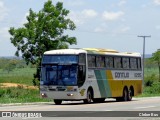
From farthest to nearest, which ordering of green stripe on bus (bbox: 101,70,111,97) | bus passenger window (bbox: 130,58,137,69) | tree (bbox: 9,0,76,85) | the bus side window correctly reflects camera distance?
1. tree (bbox: 9,0,76,85)
2. bus passenger window (bbox: 130,58,137,69)
3. green stripe on bus (bbox: 101,70,111,97)
4. the bus side window

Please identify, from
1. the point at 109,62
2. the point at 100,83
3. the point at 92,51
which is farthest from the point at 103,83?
the point at 92,51

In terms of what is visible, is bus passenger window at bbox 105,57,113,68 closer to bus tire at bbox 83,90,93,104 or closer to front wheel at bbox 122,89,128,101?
bus tire at bbox 83,90,93,104

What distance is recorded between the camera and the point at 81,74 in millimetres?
34562

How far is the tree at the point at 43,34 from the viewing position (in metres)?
59.5

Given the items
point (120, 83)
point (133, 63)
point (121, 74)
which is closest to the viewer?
point (121, 74)

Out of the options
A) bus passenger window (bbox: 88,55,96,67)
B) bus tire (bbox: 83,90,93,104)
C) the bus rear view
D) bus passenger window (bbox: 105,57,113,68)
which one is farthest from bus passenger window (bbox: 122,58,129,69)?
the bus rear view

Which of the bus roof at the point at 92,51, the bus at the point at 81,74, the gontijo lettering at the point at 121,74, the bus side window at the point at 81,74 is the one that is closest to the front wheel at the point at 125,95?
the bus at the point at 81,74

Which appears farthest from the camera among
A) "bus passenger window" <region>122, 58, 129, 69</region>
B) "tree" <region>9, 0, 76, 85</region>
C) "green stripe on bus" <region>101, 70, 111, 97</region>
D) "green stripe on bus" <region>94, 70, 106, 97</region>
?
"tree" <region>9, 0, 76, 85</region>

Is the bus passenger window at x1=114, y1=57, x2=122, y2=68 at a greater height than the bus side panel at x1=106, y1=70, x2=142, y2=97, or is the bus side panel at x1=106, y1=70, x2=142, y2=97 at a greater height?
the bus passenger window at x1=114, y1=57, x2=122, y2=68

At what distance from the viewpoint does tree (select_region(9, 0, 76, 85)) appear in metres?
59.5

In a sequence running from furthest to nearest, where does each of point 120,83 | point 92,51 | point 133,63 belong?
1. point 133,63
2. point 120,83
3. point 92,51

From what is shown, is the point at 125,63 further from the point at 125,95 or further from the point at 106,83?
the point at 106,83

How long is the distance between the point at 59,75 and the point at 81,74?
4.21ft

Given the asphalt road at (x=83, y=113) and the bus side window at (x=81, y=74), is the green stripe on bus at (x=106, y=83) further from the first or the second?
the asphalt road at (x=83, y=113)
